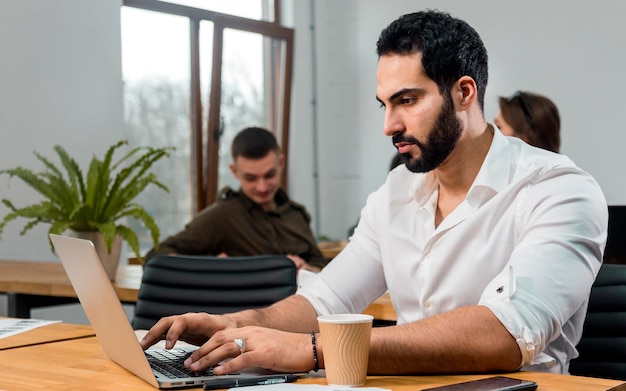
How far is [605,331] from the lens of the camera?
2055 millimetres

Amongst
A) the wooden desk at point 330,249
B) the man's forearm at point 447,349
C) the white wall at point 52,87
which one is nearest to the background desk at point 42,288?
the white wall at point 52,87

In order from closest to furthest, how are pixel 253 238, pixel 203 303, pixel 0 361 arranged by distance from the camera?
pixel 0 361, pixel 203 303, pixel 253 238

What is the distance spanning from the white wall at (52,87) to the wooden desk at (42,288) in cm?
107

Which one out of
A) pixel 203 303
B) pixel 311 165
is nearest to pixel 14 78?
pixel 203 303

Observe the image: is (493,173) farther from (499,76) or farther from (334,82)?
(334,82)

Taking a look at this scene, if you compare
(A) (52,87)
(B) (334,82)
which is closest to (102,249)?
(A) (52,87)

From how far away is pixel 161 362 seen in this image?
1.61 m

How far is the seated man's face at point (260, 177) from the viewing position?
4.04 m

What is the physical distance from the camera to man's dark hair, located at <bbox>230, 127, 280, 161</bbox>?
160 inches

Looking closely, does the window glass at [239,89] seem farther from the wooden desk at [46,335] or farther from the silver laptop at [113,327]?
the silver laptop at [113,327]

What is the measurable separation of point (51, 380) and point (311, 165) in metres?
5.75

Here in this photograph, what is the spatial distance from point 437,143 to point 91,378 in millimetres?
798

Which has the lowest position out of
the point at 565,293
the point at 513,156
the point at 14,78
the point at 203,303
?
the point at 203,303

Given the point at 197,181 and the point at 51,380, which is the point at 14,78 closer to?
the point at 197,181
